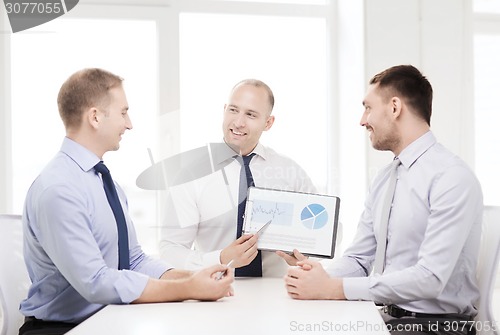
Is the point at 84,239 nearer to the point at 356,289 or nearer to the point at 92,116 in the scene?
the point at 92,116

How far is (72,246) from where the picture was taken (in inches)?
69.7

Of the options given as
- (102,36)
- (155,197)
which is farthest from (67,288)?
(102,36)

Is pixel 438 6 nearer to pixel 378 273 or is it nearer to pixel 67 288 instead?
pixel 378 273

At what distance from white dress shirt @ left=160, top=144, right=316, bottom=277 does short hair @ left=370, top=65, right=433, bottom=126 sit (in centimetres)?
62

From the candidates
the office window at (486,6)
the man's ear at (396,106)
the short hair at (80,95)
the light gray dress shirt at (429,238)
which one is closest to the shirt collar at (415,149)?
the light gray dress shirt at (429,238)

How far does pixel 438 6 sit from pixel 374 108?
2101 millimetres

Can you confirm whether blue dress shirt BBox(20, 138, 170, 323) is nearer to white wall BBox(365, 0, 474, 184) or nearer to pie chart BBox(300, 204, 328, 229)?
pie chart BBox(300, 204, 328, 229)

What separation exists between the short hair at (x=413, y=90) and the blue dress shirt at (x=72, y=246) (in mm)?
1015

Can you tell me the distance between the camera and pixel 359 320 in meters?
1.56

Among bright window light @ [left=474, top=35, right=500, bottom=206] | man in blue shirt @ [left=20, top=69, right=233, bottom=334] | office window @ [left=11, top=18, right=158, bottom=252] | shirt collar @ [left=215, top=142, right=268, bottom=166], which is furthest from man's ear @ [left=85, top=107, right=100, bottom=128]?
bright window light @ [left=474, top=35, right=500, bottom=206]

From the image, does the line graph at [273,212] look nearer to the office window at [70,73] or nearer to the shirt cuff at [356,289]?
the shirt cuff at [356,289]

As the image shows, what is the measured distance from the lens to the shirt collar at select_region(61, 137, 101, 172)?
2.00m

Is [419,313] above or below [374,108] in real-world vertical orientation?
below

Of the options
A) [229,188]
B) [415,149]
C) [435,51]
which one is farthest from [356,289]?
[435,51]
